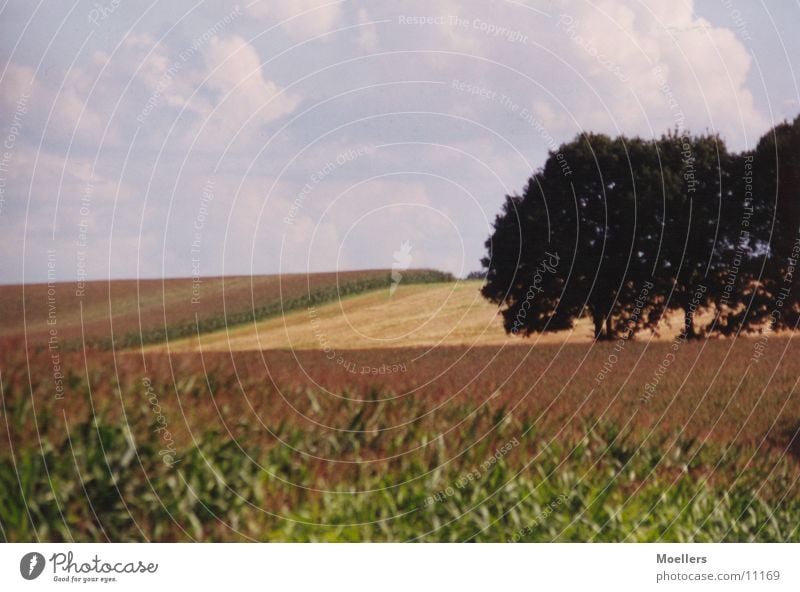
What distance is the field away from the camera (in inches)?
255

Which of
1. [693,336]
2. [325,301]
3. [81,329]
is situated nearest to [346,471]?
[325,301]

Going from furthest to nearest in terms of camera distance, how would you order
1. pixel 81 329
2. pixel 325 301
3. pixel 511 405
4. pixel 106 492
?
pixel 511 405 < pixel 325 301 < pixel 81 329 < pixel 106 492

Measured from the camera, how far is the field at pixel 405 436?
6.48 m

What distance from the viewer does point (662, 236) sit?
8977 millimetres

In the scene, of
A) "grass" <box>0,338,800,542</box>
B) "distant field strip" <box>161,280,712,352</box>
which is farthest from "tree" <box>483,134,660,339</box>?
"grass" <box>0,338,800,542</box>

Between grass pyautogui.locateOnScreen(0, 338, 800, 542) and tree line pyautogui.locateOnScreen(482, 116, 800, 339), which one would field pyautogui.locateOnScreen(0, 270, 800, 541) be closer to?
grass pyautogui.locateOnScreen(0, 338, 800, 542)

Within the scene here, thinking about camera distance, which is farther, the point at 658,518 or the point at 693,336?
the point at 693,336

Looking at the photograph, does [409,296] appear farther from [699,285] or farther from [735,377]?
[735,377]

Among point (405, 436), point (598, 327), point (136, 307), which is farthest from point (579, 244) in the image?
point (136, 307)

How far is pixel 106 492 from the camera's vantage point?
6.36m

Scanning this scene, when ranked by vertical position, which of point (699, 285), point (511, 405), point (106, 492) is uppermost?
point (699, 285)

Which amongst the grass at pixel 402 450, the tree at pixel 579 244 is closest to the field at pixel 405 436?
the grass at pixel 402 450

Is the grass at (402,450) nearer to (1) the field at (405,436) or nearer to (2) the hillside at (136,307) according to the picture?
(1) the field at (405,436)
